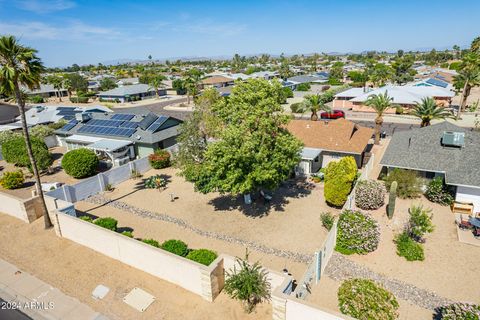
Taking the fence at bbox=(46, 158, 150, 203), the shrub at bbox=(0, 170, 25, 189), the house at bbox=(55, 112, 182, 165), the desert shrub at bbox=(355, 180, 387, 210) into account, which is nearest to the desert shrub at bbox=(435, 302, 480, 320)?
the desert shrub at bbox=(355, 180, 387, 210)

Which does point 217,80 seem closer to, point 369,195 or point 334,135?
point 334,135

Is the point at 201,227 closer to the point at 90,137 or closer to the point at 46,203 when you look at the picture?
the point at 46,203

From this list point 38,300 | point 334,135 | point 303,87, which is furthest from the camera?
point 303,87

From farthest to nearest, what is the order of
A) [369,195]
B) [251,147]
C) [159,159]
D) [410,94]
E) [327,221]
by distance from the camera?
[410,94] → [159,159] → [369,195] → [327,221] → [251,147]

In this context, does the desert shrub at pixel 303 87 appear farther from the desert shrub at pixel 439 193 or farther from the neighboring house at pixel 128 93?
the desert shrub at pixel 439 193

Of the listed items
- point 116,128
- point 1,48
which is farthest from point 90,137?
point 1,48

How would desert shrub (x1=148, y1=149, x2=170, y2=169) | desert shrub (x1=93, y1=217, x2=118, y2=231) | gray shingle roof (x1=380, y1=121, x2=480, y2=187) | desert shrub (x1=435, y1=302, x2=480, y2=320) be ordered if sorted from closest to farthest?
desert shrub (x1=435, y1=302, x2=480, y2=320) < desert shrub (x1=93, y1=217, x2=118, y2=231) < gray shingle roof (x1=380, y1=121, x2=480, y2=187) < desert shrub (x1=148, y1=149, x2=170, y2=169)

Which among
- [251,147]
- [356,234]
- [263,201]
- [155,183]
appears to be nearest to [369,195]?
[356,234]

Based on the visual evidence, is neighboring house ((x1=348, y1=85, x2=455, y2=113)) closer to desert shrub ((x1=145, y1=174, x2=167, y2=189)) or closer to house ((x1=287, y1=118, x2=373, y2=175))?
house ((x1=287, y1=118, x2=373, y2=175))
